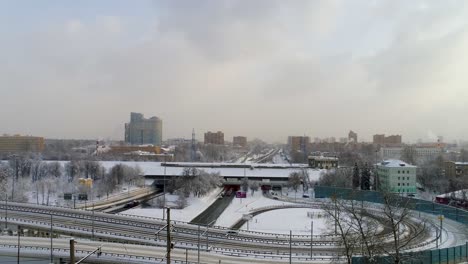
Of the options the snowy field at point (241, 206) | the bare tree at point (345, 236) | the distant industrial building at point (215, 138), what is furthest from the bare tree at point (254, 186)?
the distant industrial building at point (215, 138)

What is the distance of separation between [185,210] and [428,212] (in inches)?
760

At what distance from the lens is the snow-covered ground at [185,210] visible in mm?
→ 31156

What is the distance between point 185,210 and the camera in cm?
3466

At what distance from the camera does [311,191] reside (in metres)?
46.8

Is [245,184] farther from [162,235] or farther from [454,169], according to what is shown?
[454,169]

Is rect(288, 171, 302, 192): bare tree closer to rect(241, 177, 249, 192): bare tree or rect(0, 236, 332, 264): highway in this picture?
rect(241, 177, 249, 192): bare tree

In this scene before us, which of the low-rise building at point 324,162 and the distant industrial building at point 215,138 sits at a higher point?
the distant industrial building at point 215,138

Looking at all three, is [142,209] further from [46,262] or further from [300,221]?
[46,262]

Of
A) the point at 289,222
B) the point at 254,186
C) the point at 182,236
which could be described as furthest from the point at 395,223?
the point at 254,186

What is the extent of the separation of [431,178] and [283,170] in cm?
1944

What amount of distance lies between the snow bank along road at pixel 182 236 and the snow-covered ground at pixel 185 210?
232 inches

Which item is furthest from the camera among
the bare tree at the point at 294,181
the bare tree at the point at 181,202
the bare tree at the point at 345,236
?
the bare tree at the point at 294,181

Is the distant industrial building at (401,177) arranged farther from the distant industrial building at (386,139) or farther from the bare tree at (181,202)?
the distant industrial building at (386,139)

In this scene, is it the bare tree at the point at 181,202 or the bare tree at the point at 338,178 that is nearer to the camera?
the bare tree at the point at 181,202
